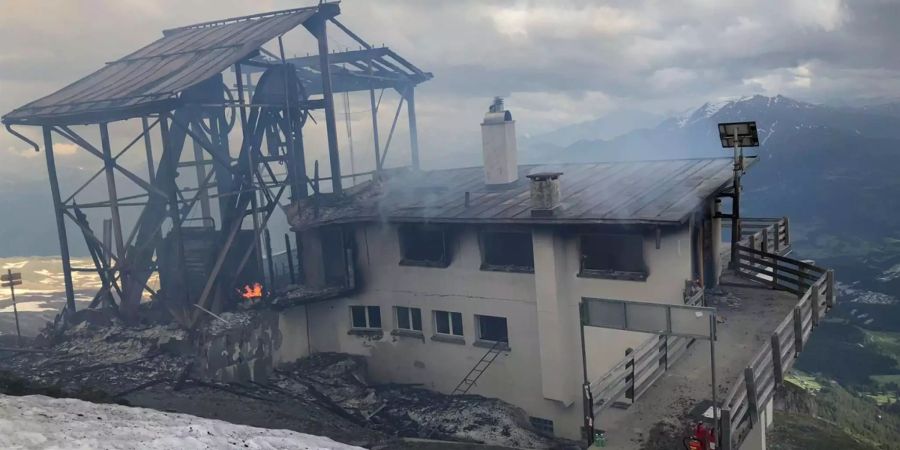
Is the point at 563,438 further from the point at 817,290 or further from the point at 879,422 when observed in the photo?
the point at 879,422

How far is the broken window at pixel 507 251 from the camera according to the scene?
19.5 m

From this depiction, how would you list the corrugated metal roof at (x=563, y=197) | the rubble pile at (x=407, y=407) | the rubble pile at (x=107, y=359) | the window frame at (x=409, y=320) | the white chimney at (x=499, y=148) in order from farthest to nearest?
the white chimney at (x=499, y=148), the window frame at (x=409, y=320), the rubble pile at (x=407, y=407), the corrugated metal roof at (x=563, y=197), the rubble pile at (x=107, y=359)

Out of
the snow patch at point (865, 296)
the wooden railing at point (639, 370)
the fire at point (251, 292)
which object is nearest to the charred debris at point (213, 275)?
the fire at point (251, 292)

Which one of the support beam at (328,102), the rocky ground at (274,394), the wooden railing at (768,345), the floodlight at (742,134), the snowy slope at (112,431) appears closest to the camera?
the snowy slope at (112,431)

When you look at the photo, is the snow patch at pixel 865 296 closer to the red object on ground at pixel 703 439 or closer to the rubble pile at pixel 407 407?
the rubble pile at pixel 407 407

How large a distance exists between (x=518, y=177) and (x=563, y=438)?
9603 mm

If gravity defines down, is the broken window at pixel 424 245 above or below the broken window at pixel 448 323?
above

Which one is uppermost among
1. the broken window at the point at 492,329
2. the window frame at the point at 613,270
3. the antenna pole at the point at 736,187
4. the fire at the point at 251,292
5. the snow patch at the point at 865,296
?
the antenna pole at the point at 736,187

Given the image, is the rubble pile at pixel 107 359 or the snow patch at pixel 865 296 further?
the snow patch at pixel 865 296

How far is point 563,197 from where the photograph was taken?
64.8 ft

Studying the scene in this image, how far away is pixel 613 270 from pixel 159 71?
16.8m

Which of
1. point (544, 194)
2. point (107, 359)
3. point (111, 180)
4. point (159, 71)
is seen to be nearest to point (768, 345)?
point (544, 194)

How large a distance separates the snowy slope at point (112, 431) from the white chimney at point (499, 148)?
13.1 m

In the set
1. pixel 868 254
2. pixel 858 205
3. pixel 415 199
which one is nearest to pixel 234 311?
pixel 415 199
